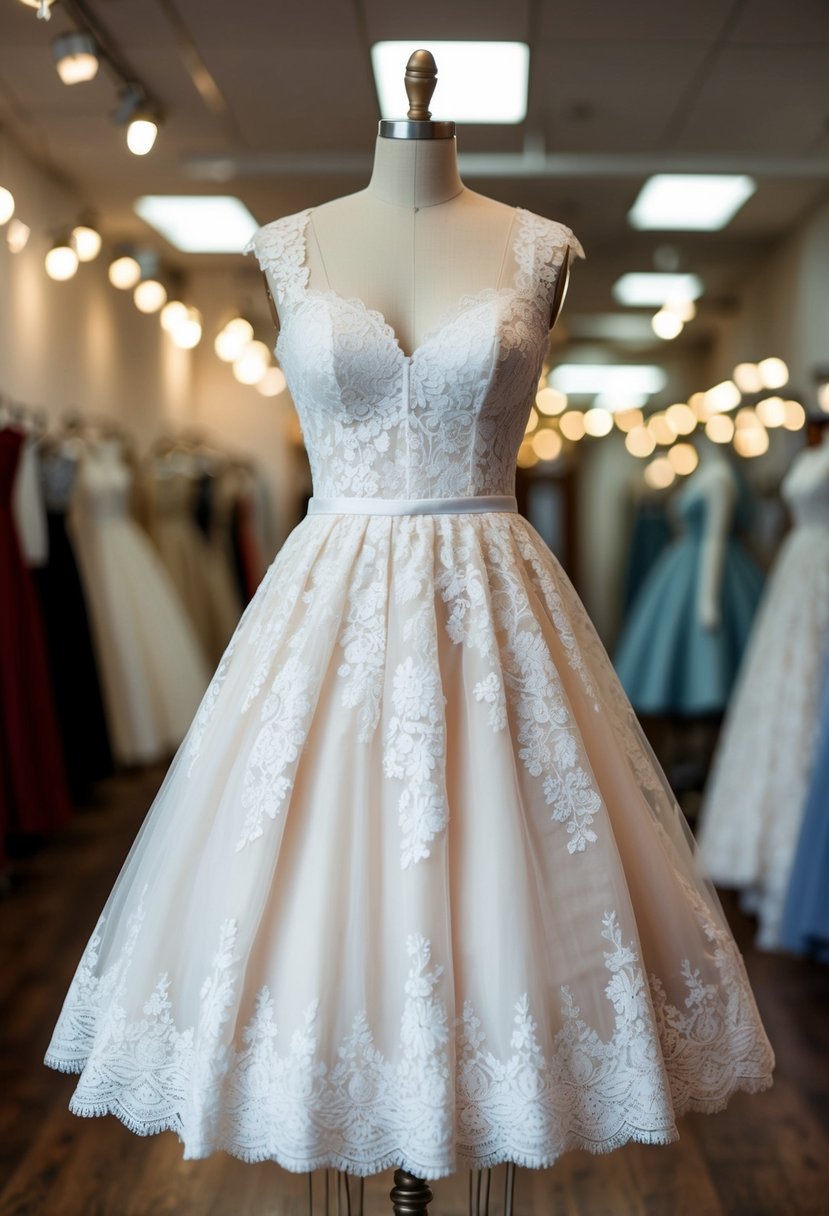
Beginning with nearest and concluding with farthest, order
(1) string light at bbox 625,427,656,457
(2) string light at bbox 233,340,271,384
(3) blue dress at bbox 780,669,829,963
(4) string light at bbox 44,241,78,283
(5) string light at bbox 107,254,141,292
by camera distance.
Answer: (3) blue dress at bbox 780,669,829,963
(4) string light at bbox 44,241,78,283
(5) string light at bbox 107,254,141,292
(2) string light at bbox 233,340,271,384
(1) string light at bbox 625,427,656,457

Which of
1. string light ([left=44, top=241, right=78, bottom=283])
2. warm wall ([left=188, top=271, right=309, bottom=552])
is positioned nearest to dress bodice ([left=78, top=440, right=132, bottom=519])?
string light ([left=44, top=241, right=78, bottom=283])

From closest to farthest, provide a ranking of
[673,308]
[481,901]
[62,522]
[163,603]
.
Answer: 1. [481,901]
2. [62,522]
3. [163,603]
4. [673,308]

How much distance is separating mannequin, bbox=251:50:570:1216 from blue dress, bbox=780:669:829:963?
1.73 metres

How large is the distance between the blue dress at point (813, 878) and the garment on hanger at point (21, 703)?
2.30 meters

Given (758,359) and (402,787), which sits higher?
(758,359)

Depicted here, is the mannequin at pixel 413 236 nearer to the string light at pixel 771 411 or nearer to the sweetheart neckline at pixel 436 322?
the sweetheart neckline at pixel 436 322

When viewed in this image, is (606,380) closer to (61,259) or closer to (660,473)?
(660,473)

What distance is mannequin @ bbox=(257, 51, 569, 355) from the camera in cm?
159

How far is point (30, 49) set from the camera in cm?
396

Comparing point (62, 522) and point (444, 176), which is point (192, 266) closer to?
point (62, 522)

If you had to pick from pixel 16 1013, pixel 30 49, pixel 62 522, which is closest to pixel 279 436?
pixel 62 522

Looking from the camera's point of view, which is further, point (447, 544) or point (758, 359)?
point (758, 359)

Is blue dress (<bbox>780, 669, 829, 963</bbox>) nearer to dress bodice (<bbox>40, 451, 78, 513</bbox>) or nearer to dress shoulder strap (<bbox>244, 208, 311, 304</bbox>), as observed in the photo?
dress shoulder strap (<bbox>244, 208, 311, 304</bbox>)

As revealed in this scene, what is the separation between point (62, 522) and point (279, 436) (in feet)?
9.66
